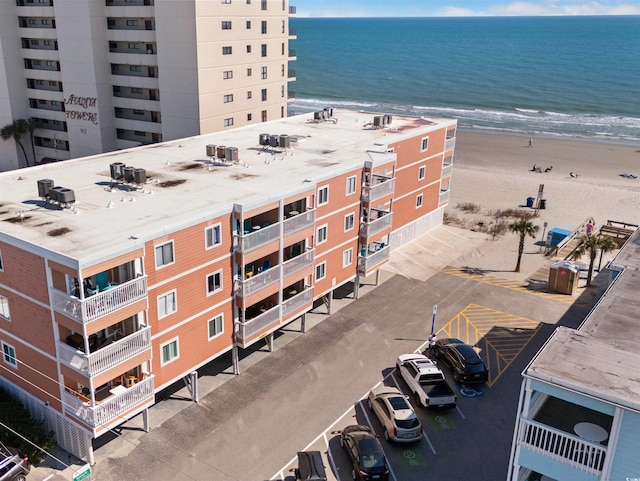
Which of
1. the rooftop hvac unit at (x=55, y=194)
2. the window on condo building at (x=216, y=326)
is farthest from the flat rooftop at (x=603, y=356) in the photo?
the rooftop hvac unit at (x=55, y=194)

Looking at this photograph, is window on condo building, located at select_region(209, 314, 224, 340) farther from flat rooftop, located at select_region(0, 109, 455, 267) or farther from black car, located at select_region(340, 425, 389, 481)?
black car, located at select_region(340, 425, 389, 481)

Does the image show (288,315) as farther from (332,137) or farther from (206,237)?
(332,137)

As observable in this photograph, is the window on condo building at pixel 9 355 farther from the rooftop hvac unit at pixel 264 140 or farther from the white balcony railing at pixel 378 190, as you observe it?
the white balcony railing at pixel 378 190

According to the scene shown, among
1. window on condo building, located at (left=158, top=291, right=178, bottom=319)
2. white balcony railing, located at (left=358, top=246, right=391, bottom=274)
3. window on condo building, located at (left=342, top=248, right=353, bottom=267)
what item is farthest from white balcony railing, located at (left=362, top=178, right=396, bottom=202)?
window on condo building, located at (left=158, top=291, right=178, bottom=319)

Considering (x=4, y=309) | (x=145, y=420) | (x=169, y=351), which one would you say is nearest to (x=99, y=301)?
(x=169, y=351)

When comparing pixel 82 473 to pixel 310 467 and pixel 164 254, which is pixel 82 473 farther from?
pixel 164 254

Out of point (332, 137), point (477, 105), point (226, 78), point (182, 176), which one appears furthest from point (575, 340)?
point (477, 105)

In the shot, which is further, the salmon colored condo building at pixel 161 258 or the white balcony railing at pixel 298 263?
the white balcony railing at pixel 298 263
